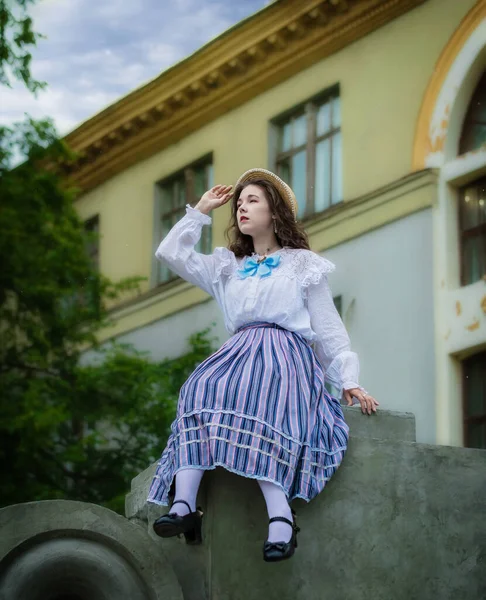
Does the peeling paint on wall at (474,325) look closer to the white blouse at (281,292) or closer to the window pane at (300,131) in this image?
the window pane at (300,131)

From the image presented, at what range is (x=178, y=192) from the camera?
21969 mm

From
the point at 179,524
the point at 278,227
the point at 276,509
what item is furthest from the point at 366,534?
the point at 278,227

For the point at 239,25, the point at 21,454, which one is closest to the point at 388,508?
the point at 21,454

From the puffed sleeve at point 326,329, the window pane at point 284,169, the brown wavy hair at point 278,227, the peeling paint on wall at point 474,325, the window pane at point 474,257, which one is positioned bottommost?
the puffed sleeve at point 326,329

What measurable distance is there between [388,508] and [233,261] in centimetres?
159

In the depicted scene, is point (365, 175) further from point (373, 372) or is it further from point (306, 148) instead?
point (373, 372)

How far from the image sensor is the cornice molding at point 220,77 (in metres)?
19.4

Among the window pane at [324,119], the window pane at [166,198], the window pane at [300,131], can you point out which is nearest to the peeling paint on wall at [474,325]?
the window pane at [324,119]

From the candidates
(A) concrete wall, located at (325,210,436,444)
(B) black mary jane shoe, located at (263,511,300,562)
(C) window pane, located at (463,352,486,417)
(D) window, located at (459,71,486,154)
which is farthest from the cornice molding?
(B) black mary jane shoe, located at (263,511,300,562)

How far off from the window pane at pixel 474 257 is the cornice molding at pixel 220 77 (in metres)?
3.57

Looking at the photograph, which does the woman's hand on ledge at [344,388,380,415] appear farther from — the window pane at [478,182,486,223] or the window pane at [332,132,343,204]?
the window pane at [332,132,343,204]

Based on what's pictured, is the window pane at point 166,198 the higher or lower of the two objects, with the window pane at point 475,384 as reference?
higher

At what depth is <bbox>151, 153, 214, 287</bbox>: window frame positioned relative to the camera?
70.4 ft

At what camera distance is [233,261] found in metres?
7.47
